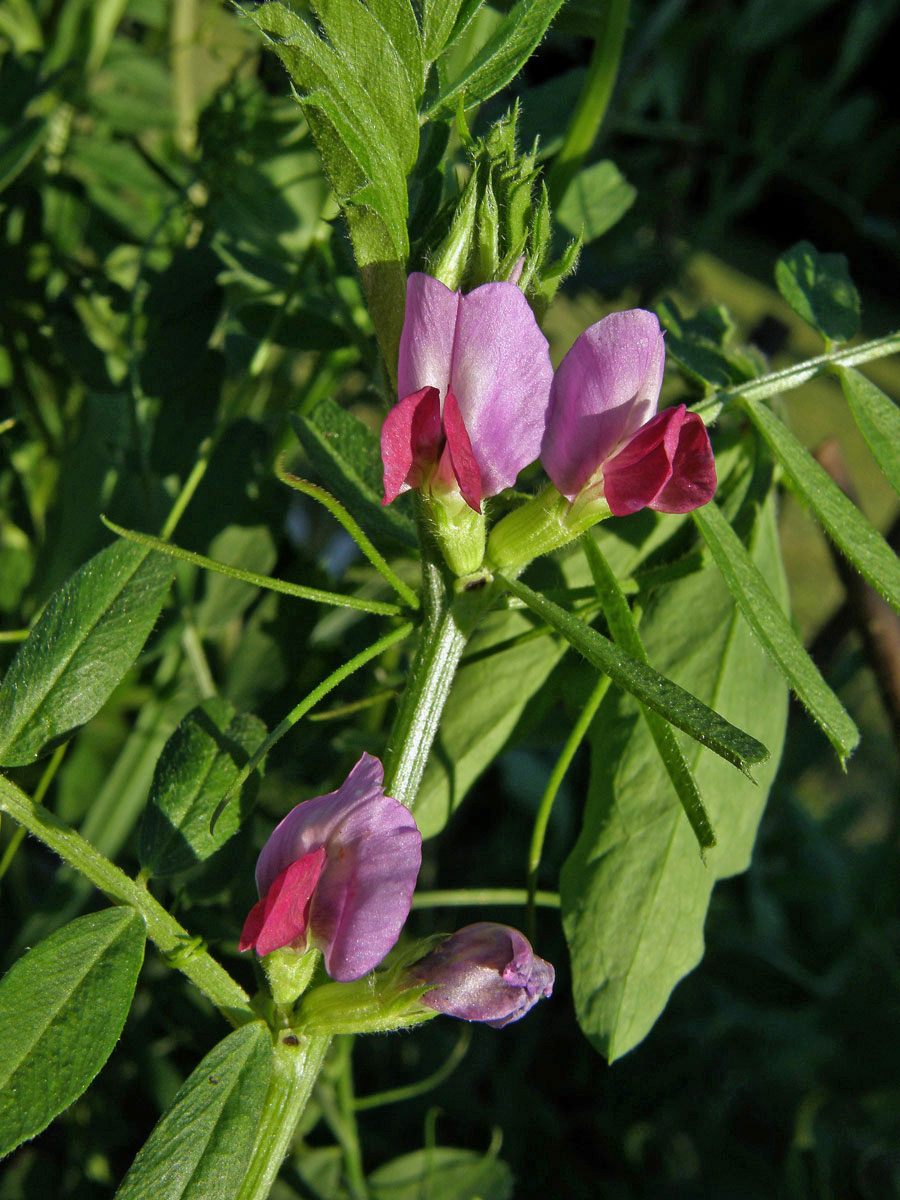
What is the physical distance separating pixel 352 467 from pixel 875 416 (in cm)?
23

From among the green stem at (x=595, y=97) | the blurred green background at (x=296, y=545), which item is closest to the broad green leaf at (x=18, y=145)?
the blurred green background at (x=296, y=545)

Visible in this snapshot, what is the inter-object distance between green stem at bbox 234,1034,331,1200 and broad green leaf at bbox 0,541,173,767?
135 millimetres

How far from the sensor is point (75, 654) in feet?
1.26

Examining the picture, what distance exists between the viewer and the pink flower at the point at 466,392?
303 millimetres

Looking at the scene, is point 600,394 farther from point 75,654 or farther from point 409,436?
point 75,654

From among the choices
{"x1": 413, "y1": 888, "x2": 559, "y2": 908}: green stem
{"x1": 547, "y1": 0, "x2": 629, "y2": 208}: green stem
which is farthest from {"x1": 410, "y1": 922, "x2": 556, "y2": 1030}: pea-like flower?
{"x1": 547, "y1": 0, "x2": 629, "y2": 208}: green stem

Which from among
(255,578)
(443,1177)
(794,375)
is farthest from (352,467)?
(443,1177)

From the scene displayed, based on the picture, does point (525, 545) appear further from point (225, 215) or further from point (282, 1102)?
point (225, 215)

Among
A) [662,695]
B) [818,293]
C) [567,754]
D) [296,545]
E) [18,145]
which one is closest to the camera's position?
[662,695]

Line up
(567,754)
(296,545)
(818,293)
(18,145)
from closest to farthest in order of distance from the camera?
(567,754) → (818,293) → (18,145) → (296,545)

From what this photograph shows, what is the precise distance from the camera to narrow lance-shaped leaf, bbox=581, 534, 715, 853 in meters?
0.30

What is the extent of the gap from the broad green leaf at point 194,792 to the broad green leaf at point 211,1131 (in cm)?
7

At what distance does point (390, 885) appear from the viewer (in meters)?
0.31

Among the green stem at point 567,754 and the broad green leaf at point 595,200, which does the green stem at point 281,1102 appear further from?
the broad green leaf at point 595,200
